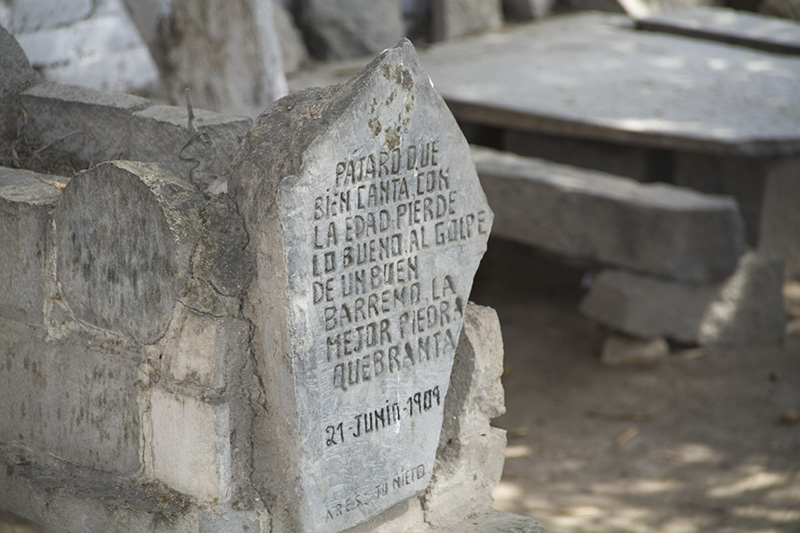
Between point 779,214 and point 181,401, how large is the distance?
15.4 ft

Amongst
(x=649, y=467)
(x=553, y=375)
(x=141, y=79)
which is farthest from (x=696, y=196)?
(x=141, y=79)

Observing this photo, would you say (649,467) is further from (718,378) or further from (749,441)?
(718,378)

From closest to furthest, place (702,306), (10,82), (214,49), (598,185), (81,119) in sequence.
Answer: (81,119), (10,82), (214,49), (702,306), (598,185)

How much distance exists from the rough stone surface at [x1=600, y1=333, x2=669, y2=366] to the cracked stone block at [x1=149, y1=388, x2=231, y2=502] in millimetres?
3365

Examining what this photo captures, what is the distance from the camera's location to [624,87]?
269 inches

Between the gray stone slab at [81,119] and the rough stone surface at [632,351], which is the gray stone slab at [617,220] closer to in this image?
the rough stone surface at [632,351]

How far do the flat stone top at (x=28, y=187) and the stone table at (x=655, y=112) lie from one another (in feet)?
12.9

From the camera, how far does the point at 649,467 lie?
14.1 feet

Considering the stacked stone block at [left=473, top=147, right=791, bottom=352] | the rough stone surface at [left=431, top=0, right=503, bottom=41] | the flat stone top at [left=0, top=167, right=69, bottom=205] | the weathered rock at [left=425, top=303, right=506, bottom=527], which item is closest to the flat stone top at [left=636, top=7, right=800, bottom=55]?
the rough stone surface at [left=431, top=0, right=503, bottom=41]

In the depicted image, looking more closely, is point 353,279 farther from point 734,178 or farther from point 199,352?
point 734,178

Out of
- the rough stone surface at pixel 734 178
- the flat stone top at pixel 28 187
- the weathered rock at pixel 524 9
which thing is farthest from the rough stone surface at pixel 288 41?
the flat stone top at pixel 28 187

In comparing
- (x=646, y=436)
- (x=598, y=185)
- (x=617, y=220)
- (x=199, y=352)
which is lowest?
(x=646, y=436)

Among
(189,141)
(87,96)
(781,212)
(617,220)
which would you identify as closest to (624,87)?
(781,212)

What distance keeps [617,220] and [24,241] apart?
10.9 ft
